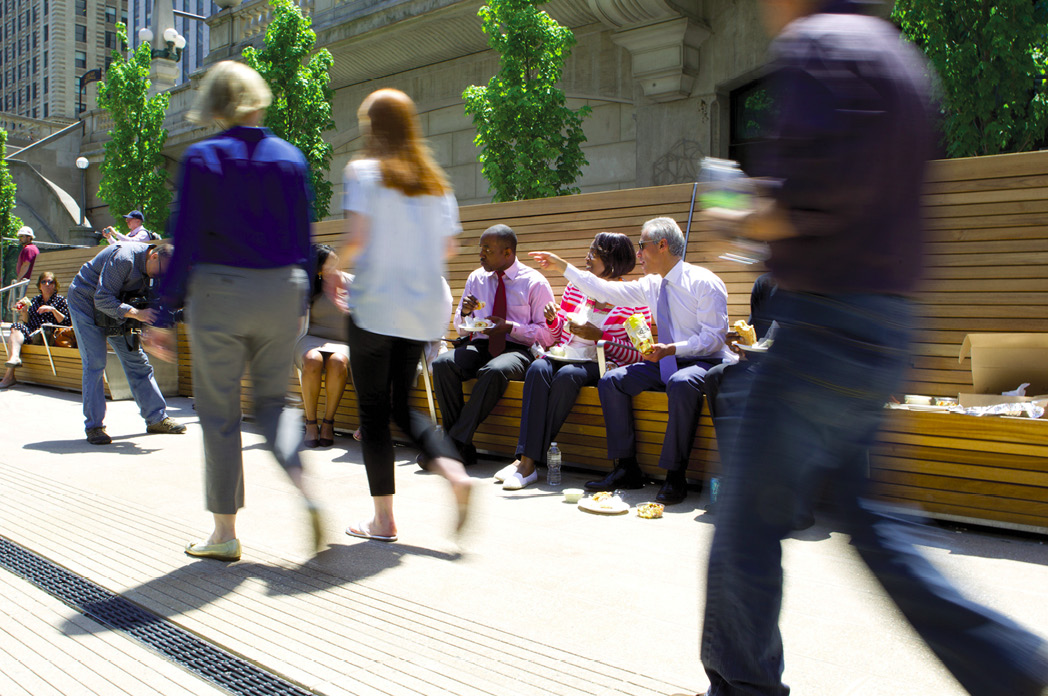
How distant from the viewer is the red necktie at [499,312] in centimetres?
601

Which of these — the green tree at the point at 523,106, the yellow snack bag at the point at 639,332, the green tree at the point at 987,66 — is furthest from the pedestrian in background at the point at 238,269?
the green tree at the point at 523,106

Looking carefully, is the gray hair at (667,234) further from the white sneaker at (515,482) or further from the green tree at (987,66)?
the green tree at (987,66)

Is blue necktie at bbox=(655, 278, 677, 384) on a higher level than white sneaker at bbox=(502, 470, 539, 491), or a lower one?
higher

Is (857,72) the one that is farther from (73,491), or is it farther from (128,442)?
(128,442)

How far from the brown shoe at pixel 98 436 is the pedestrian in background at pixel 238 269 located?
3.89 m

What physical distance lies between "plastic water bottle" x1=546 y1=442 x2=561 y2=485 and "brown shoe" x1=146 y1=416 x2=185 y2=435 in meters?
3.80

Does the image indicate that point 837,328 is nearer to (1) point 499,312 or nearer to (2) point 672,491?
(2) point 672,491

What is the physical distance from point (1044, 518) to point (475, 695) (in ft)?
10.2

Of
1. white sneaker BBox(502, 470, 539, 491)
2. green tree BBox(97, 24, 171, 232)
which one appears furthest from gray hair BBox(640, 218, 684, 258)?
green tree BBox(97, 24, 171, 232)

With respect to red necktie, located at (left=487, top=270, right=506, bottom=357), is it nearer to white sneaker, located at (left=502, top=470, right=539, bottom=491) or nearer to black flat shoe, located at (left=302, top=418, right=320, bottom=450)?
white sneaker, located at (left=502, top=470, right=539, bottom=491)

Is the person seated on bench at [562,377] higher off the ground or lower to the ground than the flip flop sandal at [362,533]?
higher

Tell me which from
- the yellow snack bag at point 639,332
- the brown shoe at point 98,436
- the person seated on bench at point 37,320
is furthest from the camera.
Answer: the person seated on bench at point 37,320

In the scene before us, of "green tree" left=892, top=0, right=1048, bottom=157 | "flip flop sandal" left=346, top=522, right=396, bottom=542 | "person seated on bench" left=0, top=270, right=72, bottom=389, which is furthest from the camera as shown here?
"person seated on bench" left=0, top=270, right=72, bottom=389

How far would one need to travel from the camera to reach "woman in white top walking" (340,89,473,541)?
134 inches
